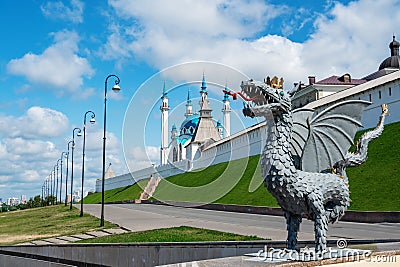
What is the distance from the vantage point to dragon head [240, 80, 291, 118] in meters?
6.93

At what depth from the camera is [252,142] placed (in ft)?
156

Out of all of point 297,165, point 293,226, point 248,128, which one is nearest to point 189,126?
point 248,128

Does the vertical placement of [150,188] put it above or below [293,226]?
above

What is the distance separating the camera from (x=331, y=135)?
26.4 ft

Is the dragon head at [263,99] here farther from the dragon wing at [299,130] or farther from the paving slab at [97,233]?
the paving slab at [97,233]

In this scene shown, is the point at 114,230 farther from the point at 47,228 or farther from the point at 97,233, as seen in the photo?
the point at 47,228

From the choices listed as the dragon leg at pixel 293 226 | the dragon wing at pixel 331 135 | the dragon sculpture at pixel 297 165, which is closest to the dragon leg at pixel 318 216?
the dragon sculpture at pixel 297 165

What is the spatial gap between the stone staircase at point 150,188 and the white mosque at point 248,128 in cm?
15

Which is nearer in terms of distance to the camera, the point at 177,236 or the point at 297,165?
the point at 297,165

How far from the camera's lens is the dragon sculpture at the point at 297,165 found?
273 inches

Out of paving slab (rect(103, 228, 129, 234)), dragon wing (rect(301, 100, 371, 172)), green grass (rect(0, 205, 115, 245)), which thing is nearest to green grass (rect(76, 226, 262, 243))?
paving slab (rect(103, 228, 129, 234))

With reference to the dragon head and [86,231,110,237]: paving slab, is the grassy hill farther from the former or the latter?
the dragon head

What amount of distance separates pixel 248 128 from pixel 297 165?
30.5 m

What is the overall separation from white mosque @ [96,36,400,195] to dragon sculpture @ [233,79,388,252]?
16.5 feet
